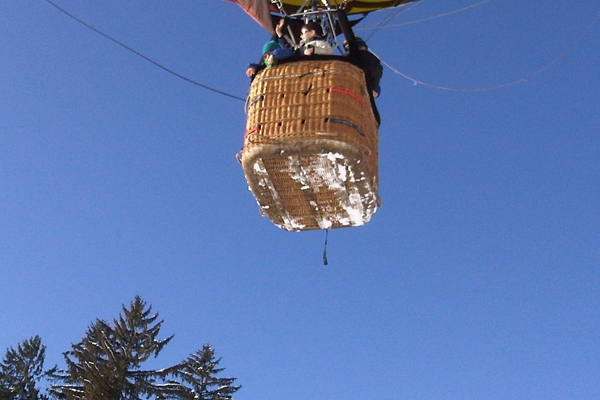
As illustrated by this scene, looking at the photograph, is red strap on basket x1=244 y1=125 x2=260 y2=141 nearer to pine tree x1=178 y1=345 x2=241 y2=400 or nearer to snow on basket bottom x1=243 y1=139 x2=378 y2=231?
snow on basket bottom x1=243 y1=139 x2=378 y2=231

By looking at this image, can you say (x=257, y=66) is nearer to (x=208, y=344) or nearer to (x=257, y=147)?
(x=257, y=147)

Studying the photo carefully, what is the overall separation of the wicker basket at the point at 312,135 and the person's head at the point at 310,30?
0.51 meters

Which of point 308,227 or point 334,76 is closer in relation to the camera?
point 334,76

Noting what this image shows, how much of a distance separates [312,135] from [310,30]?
105cm

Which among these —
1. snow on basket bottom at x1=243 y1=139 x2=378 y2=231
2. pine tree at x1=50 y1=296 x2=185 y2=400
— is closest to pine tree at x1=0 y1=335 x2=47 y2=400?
pine tree at x1=50 y1=296 x2=185 y2=400

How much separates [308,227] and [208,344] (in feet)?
46.6

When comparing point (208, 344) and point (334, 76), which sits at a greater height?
point (208, 344)

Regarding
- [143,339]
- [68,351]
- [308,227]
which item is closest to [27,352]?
[68,351]

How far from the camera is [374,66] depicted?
3838 mm

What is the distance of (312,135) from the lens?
3363 millimetres

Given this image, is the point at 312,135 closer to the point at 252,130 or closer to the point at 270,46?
the point at 252,130

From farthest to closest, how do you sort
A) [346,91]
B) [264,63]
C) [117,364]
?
[117,364] → [264,63] → [346,91]

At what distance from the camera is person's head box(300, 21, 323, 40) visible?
4074 mm

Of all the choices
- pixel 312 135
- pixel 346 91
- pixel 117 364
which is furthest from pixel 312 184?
pixel 117 364
